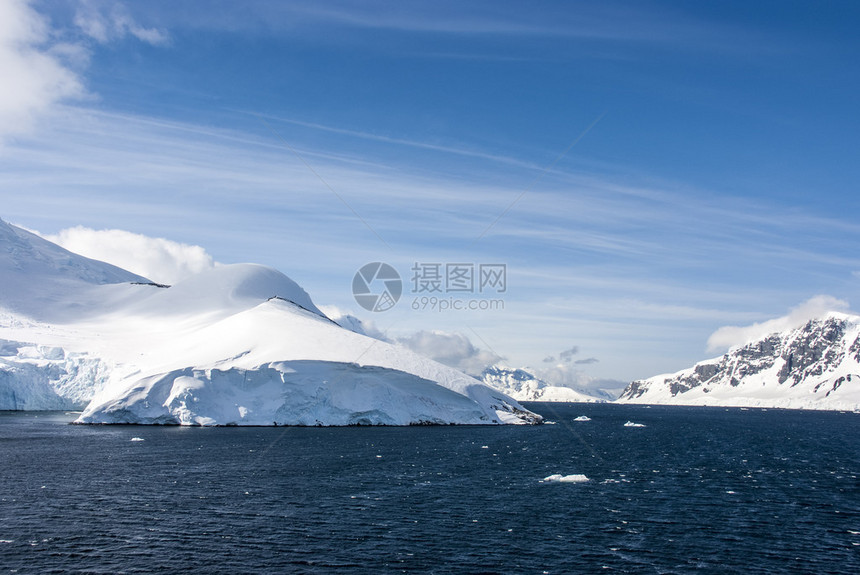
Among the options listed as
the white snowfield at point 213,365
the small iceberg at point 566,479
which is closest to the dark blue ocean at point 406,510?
the small iceberg at point 566,479

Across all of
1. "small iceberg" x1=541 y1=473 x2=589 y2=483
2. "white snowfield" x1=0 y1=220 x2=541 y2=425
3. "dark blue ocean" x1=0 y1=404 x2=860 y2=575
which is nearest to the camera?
"dark blue ocean" x1=0 y1=404 x2=860 y2=575

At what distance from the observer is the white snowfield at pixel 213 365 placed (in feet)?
291

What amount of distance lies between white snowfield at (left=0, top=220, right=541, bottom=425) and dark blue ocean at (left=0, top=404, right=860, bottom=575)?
21.7 metres

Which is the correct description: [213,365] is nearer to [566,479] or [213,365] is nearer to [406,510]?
[566,479]

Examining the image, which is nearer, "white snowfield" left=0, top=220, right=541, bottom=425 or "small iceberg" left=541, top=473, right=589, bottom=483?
"small iceberg" left=541, top=473, right=589, bottom=483

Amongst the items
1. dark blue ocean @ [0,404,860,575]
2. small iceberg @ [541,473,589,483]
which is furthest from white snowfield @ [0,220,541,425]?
small iceberg @ [541,473,589,483]

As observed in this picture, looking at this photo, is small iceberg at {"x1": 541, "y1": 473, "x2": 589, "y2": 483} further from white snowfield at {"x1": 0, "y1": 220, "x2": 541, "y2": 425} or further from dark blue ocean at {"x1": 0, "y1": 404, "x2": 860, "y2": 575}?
white snowfield at {"x1": 0, "y1": 220, "x2": 541, "y2": 425}

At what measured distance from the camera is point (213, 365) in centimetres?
8944

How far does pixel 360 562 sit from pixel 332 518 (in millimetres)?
Result: 8214

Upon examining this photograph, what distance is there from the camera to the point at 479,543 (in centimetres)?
3056

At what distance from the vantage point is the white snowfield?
3497 inches

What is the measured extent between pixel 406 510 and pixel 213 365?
60.8m

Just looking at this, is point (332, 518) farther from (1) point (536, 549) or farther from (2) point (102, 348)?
(2) point (102, 348)

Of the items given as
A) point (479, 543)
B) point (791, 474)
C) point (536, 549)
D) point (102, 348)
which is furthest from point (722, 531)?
point (102, 348)
